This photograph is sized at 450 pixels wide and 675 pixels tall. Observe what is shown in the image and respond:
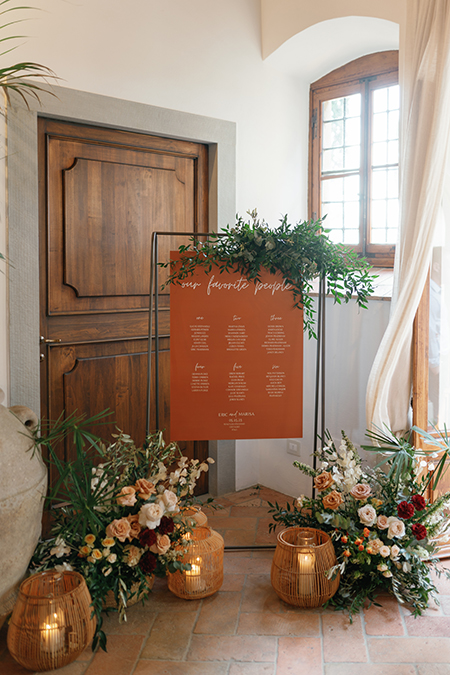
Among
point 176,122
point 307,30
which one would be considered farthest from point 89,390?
point 307,30

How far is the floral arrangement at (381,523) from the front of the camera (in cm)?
254

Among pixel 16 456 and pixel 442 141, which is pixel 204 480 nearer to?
pixel 16 456

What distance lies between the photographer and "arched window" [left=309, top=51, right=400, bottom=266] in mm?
3717

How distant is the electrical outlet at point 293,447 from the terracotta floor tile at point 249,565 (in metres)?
0.91

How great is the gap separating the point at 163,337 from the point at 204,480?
0.99 meters

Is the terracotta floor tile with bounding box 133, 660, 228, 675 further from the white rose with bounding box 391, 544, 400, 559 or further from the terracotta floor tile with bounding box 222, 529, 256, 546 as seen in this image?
the terracotta floor tile with bounding box 222, 529, 256, 546

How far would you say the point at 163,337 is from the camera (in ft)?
11.9

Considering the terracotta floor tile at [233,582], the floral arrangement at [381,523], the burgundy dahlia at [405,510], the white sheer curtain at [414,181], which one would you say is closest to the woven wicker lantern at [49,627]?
the terracotta floor tile at [233,582]

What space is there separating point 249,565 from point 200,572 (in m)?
0.44

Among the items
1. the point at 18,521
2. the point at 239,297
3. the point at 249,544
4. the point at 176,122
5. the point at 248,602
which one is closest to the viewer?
the point at 18,521

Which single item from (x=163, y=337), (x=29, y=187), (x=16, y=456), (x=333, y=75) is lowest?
(x=16, y=456)

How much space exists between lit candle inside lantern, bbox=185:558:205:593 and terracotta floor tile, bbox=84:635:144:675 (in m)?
0.31

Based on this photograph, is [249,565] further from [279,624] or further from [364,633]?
[364,633]

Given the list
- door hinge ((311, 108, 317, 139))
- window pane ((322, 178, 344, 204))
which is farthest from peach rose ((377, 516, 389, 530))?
door hinge ((311, 108, 317, 139))
